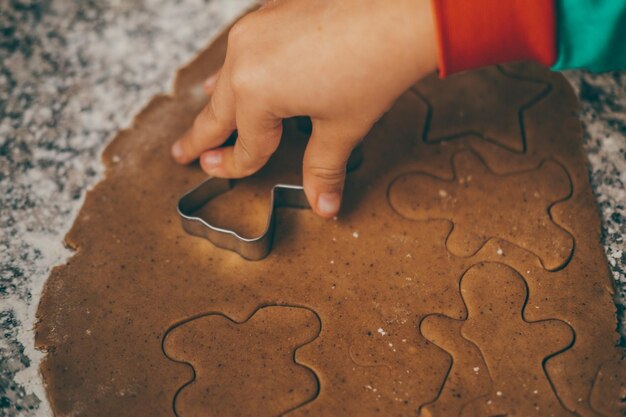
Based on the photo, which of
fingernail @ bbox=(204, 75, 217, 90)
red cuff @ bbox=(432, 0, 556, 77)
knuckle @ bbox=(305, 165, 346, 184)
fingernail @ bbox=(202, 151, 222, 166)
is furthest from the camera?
fingernail @ bbox=(204, 75, 217, 90)

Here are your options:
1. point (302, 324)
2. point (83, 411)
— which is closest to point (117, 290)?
point (83, 411)

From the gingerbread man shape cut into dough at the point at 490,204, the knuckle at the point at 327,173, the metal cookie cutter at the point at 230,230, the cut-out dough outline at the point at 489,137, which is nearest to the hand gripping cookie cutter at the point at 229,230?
the metal cookie cutter at the point at 230,230

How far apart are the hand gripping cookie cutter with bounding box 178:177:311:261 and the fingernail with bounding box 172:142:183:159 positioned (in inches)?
4.2

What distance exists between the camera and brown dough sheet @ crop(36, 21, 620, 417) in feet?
3.37

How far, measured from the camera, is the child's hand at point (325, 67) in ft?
3.18

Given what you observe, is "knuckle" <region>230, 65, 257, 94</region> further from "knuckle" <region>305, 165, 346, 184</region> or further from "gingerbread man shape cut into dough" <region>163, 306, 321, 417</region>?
"gingerbread man shape cut into dough" <region>163, 306, 321, 417</region>

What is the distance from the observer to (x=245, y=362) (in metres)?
1.06

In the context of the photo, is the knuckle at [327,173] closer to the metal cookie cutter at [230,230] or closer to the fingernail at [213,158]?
the metal cookie cutter at [230,230]

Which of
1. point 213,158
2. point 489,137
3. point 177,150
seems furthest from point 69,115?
point 489,137

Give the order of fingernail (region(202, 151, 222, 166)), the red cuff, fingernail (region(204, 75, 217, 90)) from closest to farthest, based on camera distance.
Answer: the red cuff, fingernail (region(202, 151, 222, 166)), fingernail (region(204, 75, 217, 90))

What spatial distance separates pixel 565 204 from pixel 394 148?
0.37 m

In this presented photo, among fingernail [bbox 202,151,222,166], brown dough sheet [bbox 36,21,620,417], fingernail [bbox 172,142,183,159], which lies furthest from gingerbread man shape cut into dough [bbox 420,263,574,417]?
fingernail [bbox 172,142,183,159]

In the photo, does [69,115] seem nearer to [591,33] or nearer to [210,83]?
[210,83]

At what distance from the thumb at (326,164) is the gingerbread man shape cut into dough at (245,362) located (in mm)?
→ 208
